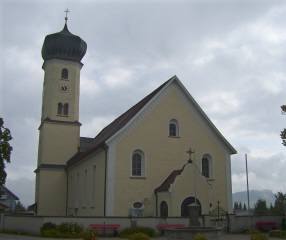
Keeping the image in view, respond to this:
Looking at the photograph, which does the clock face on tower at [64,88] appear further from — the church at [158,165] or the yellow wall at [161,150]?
the yellow wall at [161,150]

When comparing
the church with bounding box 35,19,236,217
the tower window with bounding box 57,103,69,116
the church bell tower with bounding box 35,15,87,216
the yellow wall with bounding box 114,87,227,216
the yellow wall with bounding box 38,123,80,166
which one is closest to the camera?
the church with bounding box 35,19,236,217

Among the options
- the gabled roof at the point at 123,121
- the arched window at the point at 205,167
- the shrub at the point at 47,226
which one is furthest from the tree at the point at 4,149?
the arched window at the point at 205,167

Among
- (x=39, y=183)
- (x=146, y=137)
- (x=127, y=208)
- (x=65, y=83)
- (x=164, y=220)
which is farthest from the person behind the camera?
(x=65, y=83)

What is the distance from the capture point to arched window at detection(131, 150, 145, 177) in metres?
28.5

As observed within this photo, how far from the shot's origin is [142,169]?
28.7m

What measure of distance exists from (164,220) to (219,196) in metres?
7.16

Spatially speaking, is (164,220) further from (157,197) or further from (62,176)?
(62,176)

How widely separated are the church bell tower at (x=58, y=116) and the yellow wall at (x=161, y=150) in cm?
1614

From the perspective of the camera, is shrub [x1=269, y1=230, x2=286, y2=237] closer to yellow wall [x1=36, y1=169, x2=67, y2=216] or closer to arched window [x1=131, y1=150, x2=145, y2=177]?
arched window [x1=131, y1=150, x2=145, y2=177]

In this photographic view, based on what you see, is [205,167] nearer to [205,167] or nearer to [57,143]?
[205,167]

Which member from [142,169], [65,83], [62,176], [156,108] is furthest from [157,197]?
[65,83]

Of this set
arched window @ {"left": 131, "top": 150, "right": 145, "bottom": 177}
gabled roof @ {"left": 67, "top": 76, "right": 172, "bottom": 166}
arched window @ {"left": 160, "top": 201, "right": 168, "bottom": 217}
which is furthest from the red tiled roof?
gabled roof @ {"left": 67, "top": 76, "right": 172, "bottom": 166}

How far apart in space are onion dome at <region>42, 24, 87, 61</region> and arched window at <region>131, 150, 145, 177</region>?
64.7ft

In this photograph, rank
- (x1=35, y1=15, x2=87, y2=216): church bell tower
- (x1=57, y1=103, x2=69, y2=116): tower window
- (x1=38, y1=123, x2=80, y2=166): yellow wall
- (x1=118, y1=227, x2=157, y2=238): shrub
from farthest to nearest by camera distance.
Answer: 1. (x1=57, y1=103, x2=69, y2=116): tower window
2. (x1=38, y1=123, x2=80, y2=166): yellow wall
3. (x1=35, y1=15, x2=87, y2=216): church bell tower
4. (x1=118, y1=227, x2=157, y2=238): shrub
